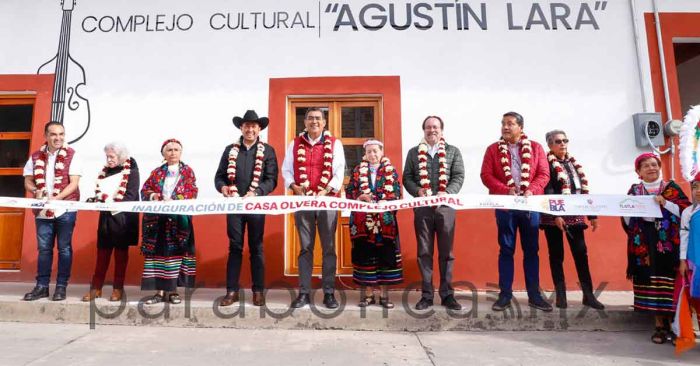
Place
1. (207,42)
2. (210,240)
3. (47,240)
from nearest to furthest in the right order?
(47,240) < (210,240) < (207,42)

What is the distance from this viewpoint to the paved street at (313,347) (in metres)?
2.92

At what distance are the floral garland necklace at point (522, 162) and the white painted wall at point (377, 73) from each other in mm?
1236

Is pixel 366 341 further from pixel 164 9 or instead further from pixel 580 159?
pixel 164 9

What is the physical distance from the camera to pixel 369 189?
4.05 meters

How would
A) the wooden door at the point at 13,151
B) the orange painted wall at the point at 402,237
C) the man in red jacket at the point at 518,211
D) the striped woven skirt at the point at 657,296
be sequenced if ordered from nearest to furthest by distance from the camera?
the striped woven skirt at the point at 657,296 < the man in red jacket at the point at 518,211 < the orange painted wall at the point at 402,237 < the wooden door at the point at 13,151

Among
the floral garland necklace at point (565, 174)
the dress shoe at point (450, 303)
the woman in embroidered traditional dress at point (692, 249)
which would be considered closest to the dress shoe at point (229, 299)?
the dress shoe at point (450, 303)

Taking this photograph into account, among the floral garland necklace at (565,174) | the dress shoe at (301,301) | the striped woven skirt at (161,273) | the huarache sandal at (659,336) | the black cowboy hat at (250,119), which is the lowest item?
the huarache sandal at (659,336)

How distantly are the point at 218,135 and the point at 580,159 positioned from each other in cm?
452

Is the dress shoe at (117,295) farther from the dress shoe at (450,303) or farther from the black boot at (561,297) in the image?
the black boot at (561,297)

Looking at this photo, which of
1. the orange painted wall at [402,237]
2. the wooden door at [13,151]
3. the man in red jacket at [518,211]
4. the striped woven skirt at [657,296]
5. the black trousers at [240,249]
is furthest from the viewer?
the wooden door at [13,151]

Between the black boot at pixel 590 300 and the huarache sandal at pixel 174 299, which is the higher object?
the huarache sandal at pixel 174 299

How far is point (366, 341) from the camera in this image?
133 inches

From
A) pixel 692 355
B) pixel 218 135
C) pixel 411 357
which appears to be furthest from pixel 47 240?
pixel 692 355

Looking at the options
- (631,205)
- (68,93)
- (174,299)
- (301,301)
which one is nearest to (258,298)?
(301,301)
